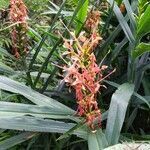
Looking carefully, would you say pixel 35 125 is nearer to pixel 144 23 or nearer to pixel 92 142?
pixel 92 142

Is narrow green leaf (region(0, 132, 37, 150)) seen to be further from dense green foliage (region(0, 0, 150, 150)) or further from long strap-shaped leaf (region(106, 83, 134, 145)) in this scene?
long strap-shaped leaf (region(106, 83, 134, 145))

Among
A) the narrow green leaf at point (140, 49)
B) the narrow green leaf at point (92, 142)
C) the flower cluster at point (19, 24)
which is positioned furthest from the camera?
the flower cluster at point (19, 24)

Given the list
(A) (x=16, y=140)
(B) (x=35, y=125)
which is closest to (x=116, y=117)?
(B) (x=35, y=125)

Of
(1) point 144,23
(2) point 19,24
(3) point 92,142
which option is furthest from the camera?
(2) point 19,24

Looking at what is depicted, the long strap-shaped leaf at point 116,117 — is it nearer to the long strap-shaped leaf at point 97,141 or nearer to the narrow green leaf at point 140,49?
the long strap-shaped leaf at point 97,141

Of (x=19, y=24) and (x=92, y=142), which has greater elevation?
(x=19, y=24)

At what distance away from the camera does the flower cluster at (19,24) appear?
151cm

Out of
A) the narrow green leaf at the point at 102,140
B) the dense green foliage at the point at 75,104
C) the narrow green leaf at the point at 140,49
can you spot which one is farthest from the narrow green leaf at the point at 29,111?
the narrow green leaf at the point at 140,49

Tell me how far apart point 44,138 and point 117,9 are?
53 centimetres

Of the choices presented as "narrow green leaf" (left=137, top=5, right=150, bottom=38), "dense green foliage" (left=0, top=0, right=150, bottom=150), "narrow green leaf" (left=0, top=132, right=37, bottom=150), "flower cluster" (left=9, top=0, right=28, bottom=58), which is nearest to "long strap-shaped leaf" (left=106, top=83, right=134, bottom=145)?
"dense green foliage" (left=0, top=0, right=150, bottom=150)

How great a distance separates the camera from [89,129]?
123 centimetres

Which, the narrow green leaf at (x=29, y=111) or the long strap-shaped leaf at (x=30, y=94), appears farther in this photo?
the long strap-shaped leaf at (x=30, y=94)

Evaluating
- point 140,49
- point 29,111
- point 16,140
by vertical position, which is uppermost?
point 140,49

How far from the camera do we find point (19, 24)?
152cm
